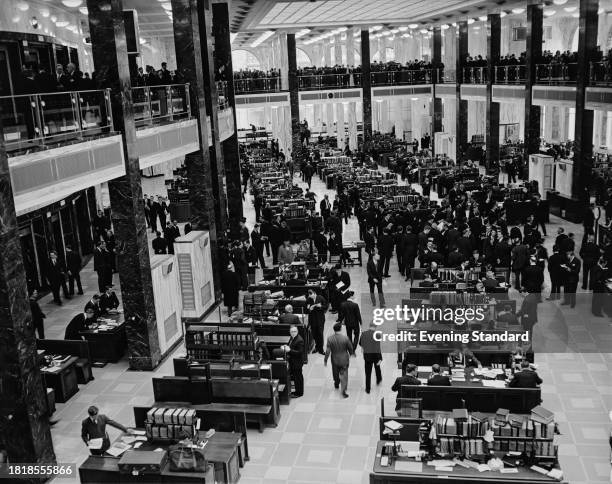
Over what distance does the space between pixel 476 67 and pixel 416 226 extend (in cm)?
1750

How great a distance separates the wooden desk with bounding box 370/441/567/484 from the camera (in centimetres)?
796

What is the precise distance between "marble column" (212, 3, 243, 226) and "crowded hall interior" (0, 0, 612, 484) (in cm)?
8

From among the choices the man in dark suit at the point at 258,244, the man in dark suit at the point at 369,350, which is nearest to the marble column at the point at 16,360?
the man in dark suit at the point at 369,350

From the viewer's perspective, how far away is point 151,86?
14.4m

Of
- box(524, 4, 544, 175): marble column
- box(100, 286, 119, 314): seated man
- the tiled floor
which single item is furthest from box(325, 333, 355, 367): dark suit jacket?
box(524, 4, 544, 175): marble column

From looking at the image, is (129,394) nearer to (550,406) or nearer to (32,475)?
(32,475)

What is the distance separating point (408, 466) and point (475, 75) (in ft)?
98.0

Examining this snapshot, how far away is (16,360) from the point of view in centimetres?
903

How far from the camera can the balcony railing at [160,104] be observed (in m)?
14.3

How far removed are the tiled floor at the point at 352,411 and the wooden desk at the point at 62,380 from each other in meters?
0.18

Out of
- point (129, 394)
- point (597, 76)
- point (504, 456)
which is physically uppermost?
point (597, 76)

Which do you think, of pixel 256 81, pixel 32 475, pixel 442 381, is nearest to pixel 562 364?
pixel 442 381

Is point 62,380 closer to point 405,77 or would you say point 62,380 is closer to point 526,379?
point 526,379

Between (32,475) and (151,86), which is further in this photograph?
(151,86)
